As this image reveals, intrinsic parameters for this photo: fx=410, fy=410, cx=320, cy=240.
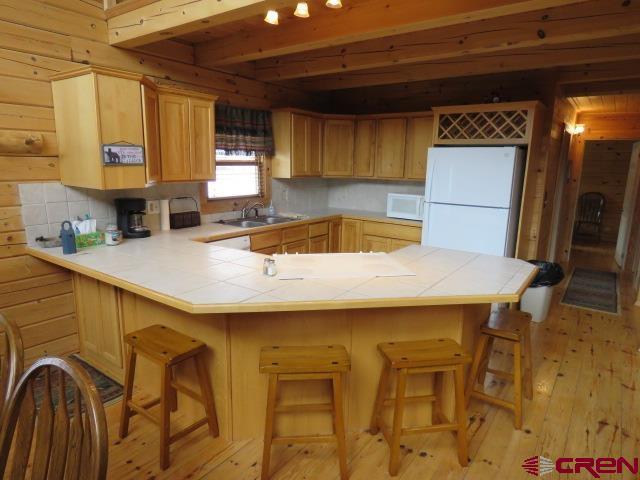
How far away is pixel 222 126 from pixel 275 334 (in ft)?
8.32

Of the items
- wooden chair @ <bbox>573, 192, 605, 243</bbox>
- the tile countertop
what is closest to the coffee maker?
the tile countertop

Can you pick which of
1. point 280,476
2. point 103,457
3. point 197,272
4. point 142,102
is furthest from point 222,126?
point 103,457

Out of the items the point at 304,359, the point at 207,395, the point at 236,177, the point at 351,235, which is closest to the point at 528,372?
the point at 304,359

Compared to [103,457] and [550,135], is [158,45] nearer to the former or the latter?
[103,457]

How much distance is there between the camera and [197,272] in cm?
218

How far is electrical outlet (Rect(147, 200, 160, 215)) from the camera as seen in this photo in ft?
11.2

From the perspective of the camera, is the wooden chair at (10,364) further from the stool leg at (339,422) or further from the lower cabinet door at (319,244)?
the lower cabinet door at (319,244)

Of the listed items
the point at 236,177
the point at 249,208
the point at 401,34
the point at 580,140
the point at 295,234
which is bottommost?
the point at 295,234

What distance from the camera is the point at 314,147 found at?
4734 mm

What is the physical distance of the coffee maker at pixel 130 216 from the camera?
3.12 meters

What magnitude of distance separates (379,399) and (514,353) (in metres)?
0.78

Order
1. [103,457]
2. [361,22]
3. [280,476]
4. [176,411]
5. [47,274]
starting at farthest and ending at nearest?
[47,274]
[361,22]
[176,411]
[280,476]
[103,457]

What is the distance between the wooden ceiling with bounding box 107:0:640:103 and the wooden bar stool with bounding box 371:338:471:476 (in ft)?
5.80
